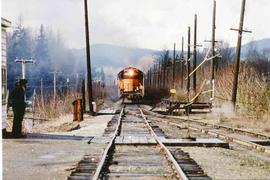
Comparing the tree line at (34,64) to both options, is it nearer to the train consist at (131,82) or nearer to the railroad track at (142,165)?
the train consist at (131,82)

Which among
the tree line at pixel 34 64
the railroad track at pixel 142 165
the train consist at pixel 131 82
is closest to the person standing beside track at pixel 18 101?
the railroad track at pixel 142 165

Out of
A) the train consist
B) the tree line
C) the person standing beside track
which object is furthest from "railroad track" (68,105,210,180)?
the tree line

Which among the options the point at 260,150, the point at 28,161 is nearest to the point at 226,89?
the point at 260,150

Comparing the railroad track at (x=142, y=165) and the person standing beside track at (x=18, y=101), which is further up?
the person standing beside track at (x=18, y=101)

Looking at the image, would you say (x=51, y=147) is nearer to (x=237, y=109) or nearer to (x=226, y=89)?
(x=237, y=109)

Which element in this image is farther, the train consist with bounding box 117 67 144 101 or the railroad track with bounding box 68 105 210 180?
the train consist with bounding box 117 67 144 101

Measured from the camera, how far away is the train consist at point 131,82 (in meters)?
59.5

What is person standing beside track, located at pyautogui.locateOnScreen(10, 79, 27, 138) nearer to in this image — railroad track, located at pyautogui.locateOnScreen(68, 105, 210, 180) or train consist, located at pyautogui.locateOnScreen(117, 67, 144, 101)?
railroad track, located at pyautogui.locateOnScreen(68, 105, 210, 180)

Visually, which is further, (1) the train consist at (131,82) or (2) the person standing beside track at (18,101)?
(1) the train consist at (131,82)

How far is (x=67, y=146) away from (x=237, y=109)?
60.6ft

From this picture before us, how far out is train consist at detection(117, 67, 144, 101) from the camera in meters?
59.5

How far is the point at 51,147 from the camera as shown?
15.3 m

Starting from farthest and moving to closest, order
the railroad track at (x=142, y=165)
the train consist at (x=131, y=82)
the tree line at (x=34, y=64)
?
the tree line at (x=34, y=64)
the train consist at (x=131, y=82)
the railroad track at (x=142, y=165)

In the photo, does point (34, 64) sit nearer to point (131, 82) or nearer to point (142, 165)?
point (131, 82)
